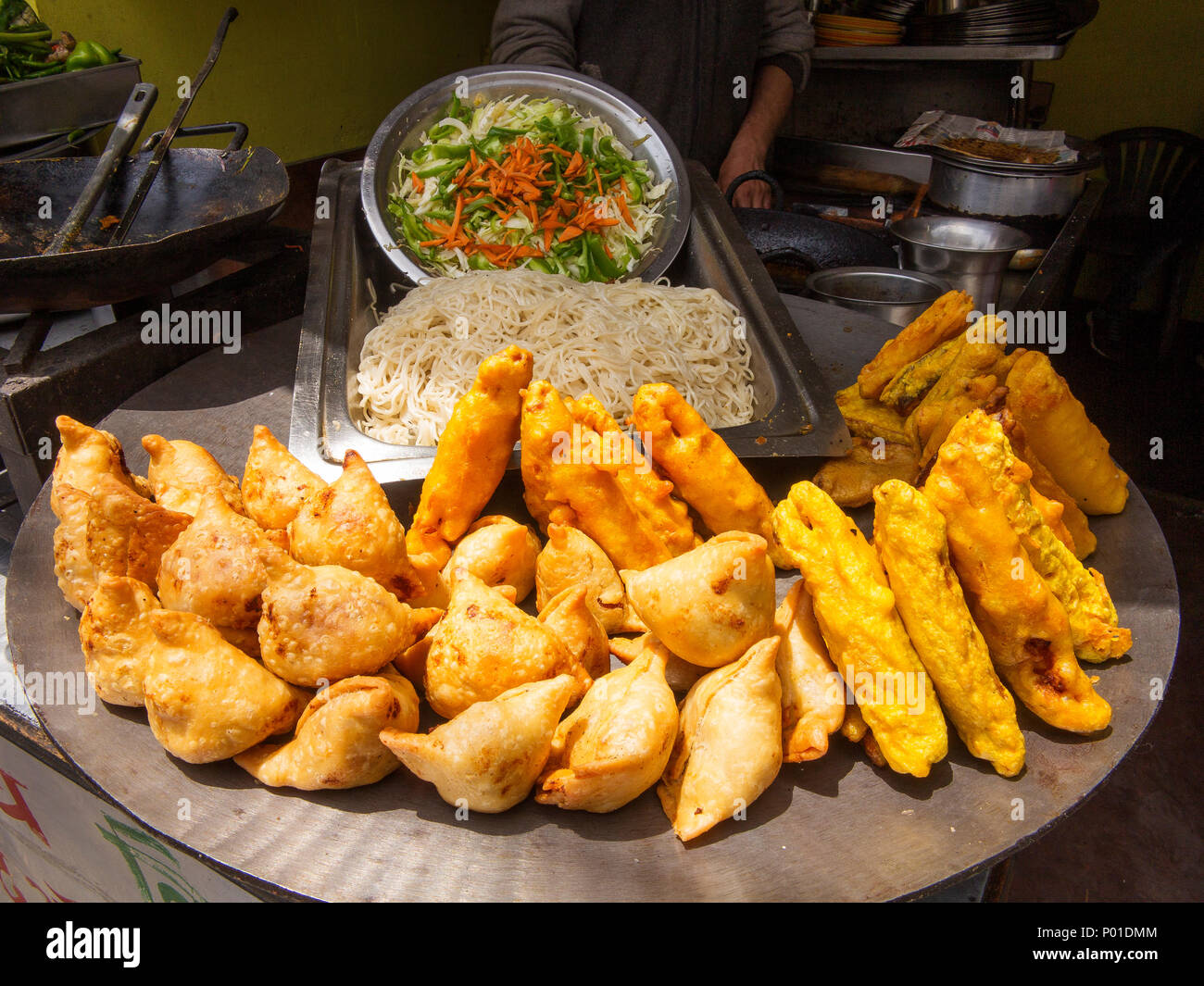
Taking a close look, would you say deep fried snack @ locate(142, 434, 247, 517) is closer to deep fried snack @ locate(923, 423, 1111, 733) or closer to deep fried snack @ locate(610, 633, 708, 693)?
deep fried snack @ locate(610, 633, 708, 693)

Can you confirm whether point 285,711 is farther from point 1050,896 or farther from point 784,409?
point 1050,896

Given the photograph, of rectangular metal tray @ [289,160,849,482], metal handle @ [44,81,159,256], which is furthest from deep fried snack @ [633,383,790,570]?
metal handle @ [44,81,159,256]

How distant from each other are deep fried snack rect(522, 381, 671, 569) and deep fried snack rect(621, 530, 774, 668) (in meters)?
0.35

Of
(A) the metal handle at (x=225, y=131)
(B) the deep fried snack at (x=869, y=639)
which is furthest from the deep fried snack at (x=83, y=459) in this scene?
(A) the metal handle at (x=225, y=131)

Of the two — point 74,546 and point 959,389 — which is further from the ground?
point 959,389

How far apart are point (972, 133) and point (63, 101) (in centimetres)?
656

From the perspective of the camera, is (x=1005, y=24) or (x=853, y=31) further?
(x=853, y=31)

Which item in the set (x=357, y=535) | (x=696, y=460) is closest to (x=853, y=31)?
(x=696, y=460)

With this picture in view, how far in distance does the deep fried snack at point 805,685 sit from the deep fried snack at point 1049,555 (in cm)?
46

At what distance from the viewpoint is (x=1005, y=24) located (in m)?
6.81

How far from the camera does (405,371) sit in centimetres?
293

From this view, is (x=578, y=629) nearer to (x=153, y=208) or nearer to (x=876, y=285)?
(x=876, y=285)

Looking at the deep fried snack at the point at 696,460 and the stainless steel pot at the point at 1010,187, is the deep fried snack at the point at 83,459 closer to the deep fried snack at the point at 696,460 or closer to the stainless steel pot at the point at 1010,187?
the deep fried snack at the point at 696,460

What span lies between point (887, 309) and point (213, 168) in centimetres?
305
